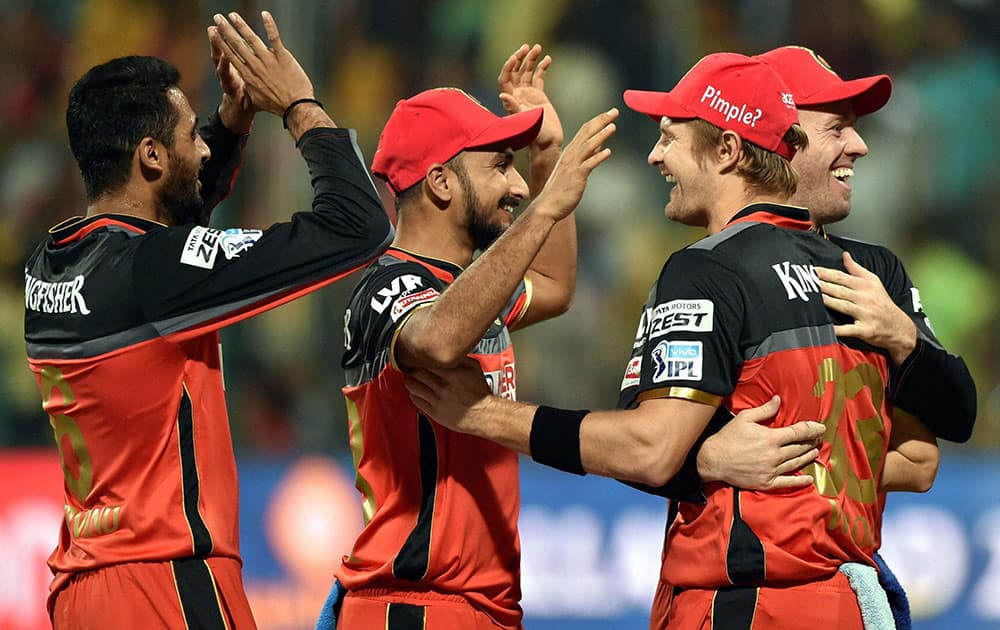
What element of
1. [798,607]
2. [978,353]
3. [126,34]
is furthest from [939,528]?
[126,34]

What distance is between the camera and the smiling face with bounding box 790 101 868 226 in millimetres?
4359

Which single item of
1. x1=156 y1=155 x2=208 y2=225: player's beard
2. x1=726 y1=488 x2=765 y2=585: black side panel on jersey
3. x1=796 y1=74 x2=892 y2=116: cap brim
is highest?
x1=796 y1=74 x2=892 y2=116: cap brim

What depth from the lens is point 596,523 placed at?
7.55 meters

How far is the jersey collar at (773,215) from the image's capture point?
3803mm

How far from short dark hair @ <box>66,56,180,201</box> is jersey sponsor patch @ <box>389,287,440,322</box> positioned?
2.56 feet

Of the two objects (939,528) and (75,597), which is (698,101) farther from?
(939,528)

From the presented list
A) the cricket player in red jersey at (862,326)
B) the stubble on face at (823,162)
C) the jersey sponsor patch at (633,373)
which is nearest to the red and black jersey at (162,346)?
the jersey sponsor patch at (633,373)

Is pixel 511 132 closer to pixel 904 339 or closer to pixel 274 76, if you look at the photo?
pixel 274 76

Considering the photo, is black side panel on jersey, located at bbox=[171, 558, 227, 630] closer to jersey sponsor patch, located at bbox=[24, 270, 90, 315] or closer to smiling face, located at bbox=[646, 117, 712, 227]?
jersey sponsor patch, located at bbox=[24, 270, 90, 315]

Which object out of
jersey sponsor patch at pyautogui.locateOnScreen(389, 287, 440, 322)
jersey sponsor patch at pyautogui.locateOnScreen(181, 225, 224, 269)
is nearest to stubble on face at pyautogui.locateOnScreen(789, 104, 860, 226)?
jersey sponsor patch at pyautogui.locateOnScreen(389, 287, 440, 322)

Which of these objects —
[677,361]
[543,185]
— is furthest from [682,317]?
[543,185]

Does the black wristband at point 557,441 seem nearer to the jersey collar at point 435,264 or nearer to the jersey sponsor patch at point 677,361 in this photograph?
the jersey sponsor patch at point 677,361

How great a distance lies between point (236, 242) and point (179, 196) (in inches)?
15.3

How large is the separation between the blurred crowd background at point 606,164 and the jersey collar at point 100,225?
4311 mm
